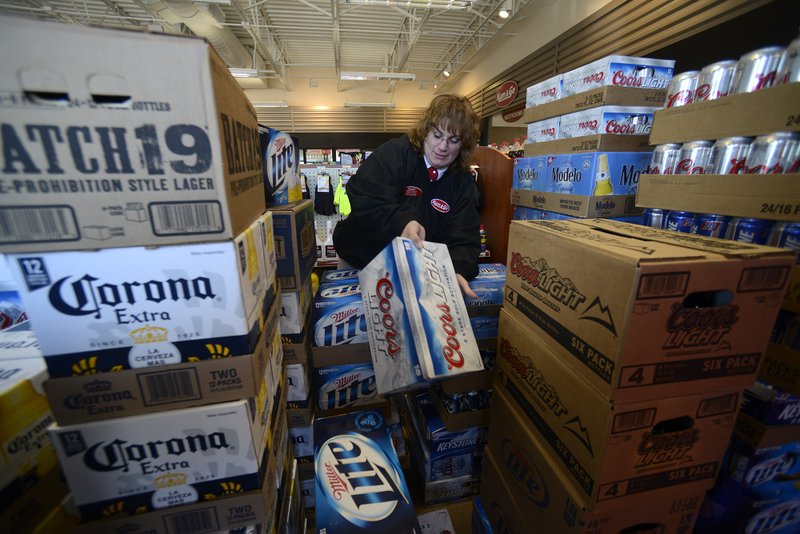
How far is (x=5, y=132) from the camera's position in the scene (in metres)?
0.52

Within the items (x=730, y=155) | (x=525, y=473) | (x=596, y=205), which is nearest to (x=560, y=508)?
(x=525, y=473)

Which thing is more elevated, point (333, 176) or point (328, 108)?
point (328, 108)

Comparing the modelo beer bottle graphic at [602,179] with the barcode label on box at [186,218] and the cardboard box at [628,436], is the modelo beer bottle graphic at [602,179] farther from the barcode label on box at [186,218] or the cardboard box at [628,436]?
the barcode label on box at [186,218]

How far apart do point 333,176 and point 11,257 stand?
11.8 feet

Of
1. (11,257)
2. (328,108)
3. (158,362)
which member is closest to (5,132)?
(11,257)

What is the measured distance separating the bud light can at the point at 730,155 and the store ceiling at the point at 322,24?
399 cm

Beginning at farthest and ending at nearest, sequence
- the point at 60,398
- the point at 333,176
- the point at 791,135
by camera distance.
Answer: the point at 333,176 < the point at 791,135 < the point at 60,398

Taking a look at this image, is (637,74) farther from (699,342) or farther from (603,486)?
(603,486)

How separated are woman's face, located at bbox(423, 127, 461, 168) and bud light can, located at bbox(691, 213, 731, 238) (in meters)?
1.09

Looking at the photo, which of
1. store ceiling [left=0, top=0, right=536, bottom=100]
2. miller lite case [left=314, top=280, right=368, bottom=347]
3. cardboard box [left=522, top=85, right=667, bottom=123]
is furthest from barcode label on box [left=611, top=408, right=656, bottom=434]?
store ceiling [left=0, top=0, right=536, bottom=100]

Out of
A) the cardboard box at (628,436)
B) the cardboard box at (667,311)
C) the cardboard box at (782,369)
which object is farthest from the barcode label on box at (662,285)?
the cardboard box at (782,369)

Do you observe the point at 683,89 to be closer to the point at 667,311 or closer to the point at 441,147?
the point at 441,147

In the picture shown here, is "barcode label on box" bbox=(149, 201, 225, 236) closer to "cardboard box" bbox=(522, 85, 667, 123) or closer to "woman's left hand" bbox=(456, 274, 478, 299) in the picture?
"woman's left hand" bbox=(456, 274, 478, 299)

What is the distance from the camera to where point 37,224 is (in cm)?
57
